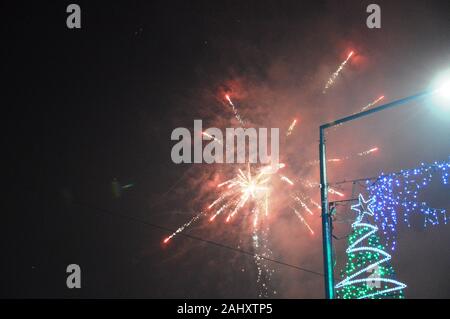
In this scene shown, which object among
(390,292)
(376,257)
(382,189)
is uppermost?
(382,189)

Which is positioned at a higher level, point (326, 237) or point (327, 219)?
point (327, 219)

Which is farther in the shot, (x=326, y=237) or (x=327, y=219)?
(x=327, y=219)
